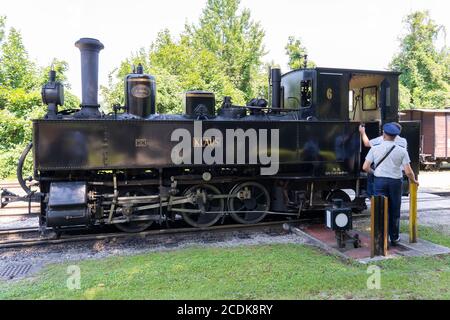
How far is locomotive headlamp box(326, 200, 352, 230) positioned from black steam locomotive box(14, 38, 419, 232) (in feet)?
4.47

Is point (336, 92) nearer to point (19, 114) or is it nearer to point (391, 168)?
point (391, 168)

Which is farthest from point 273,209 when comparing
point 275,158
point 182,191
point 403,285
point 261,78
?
point 261,78

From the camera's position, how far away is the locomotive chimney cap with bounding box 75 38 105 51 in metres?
6.01

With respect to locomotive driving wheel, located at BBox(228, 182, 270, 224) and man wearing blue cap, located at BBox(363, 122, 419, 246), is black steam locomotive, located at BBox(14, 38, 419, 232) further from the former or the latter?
man wearing blue cap, located at BBox(363, 122, 419, 246)

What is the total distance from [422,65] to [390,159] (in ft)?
90.2

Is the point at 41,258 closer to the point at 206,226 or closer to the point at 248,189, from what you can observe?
the point at 206,226

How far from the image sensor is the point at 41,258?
5.20 metres

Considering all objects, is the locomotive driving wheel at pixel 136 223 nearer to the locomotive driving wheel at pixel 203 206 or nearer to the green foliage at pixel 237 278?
the locomotive driving wheel at pixel 203 206

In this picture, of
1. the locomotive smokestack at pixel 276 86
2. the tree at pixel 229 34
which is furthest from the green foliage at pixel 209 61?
the locomotive smokestack at pixel 276 86

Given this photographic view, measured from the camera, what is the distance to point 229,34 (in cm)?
3397

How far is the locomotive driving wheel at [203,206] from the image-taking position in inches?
250

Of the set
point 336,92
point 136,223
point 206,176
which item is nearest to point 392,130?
point 336,92

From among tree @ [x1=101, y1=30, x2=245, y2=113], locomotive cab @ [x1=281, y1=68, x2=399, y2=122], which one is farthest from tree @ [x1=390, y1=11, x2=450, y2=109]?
locomotive cab @ [x1=281, y1=68, x2=399, y2=122]

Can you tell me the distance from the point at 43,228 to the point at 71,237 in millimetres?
430
